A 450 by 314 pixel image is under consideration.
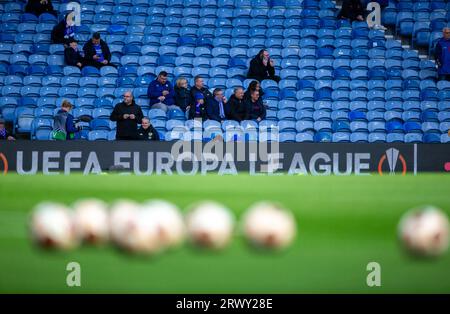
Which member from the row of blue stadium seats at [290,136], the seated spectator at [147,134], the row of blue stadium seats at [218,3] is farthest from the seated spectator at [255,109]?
the row of blue stadium seats at [218,3]

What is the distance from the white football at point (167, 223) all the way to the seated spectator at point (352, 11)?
14.0 m

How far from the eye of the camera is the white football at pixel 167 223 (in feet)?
11.9

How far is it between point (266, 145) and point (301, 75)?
3.87 metres

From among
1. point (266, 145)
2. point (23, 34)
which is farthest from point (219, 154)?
point (23, 34)

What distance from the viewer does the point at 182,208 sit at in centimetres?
440

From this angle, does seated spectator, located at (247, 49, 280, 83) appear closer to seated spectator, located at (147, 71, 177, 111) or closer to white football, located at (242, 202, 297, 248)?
seated spectator, located at (147, 71, 177, 111)

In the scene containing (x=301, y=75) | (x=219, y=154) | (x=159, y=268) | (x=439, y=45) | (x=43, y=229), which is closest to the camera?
(x=43, y=229)

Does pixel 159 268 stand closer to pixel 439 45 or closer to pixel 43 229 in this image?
pixel 43 229

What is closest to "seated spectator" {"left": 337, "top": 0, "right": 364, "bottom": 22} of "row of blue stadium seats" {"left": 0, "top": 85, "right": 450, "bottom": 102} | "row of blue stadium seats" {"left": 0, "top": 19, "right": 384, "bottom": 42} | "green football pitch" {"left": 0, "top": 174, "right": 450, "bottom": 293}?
"row of blue stadium seats" {"left": 0, "top": 19, "right": 384, "bottom": 42}

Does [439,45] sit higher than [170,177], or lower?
higher

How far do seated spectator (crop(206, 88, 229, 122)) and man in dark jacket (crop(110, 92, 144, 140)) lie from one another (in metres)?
1.52

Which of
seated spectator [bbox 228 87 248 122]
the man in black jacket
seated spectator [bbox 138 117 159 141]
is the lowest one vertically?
seated spectator [bbox 138 117 159 141]

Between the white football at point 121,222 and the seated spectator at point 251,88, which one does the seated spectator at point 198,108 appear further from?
the white football at point 121,222

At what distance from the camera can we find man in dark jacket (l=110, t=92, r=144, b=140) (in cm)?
1258
